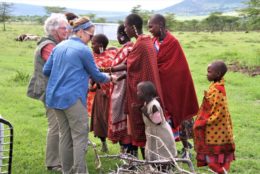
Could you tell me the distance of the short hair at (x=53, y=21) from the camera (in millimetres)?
4566

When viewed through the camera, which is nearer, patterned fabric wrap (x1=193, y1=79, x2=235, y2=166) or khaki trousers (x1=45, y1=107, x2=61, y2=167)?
patterned fabric wrap (x1=193, y1=79, x2=235, y2=166)

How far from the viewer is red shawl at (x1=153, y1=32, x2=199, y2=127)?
4711mm

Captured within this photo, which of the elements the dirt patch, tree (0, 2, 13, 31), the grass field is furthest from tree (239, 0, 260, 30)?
tree (0, 2, 13, 31)

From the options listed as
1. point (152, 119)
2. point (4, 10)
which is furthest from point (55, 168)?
point (4, 10)

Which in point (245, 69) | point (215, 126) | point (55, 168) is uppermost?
point (215, 126)

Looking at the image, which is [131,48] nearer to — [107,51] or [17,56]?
[107,51]

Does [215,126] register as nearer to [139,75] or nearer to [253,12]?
[139,75]

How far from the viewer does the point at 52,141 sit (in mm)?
4895

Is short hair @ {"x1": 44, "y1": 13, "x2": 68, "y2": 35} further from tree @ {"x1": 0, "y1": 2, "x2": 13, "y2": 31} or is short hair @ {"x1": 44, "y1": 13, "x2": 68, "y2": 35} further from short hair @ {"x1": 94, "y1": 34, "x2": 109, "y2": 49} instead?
tree @ {"x1": 0, "y1": 2, "x2": 13, "y2": 31}

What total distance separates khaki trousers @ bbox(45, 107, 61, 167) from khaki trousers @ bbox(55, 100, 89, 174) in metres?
0.52

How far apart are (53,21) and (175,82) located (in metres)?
1.43

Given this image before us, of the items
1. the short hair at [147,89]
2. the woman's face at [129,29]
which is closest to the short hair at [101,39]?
the woman's face at [129,29]

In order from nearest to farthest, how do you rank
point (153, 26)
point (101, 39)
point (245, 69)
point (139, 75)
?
point (139, 75), point (153, 26), point (101, 39), point (245, 69)

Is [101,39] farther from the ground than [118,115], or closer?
farther from the ground
